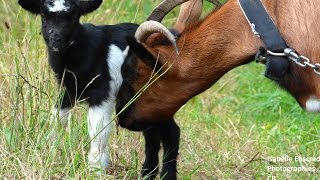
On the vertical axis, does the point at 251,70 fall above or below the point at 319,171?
below

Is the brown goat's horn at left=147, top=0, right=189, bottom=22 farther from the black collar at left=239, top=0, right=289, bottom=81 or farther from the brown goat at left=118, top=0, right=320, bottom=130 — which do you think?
the black collar at left=239, top=0, right=289, bottom=81

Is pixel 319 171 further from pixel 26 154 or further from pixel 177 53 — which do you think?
pixel 26 154

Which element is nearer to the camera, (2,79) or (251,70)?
(2,79)

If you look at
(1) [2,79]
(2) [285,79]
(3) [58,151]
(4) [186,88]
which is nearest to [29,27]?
(1) [2,79]

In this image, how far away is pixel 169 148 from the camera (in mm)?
6547

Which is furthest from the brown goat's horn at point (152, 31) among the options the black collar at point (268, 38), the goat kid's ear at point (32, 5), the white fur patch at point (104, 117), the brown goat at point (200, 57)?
the goat kid's ear at point (32, 5)

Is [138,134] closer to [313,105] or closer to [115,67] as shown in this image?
[115,67]

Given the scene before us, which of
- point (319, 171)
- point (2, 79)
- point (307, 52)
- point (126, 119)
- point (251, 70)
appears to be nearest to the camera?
point (307, 52)

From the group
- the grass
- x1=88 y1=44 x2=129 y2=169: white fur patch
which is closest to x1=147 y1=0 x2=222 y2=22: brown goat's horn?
x1=88 y1=44 x2=129 y2=169: white fur patch

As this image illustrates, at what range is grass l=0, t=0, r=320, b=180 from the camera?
19.4 ft

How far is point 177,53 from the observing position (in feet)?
18.4

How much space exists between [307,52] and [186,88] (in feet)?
2.68

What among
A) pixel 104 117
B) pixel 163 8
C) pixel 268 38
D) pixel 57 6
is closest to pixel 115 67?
pixel 104 117

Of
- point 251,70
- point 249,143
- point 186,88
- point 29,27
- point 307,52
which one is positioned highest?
point 307,52
